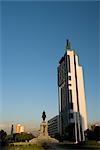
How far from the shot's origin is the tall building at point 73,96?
55.7 m

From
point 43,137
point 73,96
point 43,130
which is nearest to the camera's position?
point 43,137

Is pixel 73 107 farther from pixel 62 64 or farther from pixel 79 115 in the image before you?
pixel 62 64

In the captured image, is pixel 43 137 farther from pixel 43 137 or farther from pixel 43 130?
pixel 43 130

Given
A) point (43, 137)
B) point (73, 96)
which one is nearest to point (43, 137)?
point (43, 137)

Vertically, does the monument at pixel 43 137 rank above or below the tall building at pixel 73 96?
below

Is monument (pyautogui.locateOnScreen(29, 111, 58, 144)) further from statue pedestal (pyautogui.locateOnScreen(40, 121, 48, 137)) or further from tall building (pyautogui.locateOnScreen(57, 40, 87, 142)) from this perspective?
tall building (pyautogui.locateOnScreen(57, 40, 87, 142))

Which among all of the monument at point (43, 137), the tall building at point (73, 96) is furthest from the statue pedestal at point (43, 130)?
the tall building at point (73, 96)

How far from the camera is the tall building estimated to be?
55.7 m

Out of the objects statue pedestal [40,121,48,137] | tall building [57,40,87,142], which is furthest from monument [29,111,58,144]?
tall building [57,40,87,142]

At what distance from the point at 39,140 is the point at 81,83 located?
28364 millimetres

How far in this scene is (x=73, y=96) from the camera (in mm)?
58188

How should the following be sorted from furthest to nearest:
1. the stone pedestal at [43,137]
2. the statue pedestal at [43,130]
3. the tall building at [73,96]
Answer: the tall building at [73,96] → the statue pedestal at [43,130] → the stone pedestal at [43,137]

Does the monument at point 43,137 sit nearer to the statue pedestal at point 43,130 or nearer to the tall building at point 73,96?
the statue pedestal at point 43,130

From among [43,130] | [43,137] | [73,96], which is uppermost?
[73,96]
